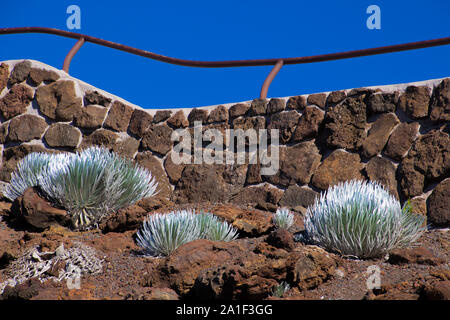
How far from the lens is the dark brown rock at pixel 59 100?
6039mm

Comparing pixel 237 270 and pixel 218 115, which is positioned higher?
pixel 218 115

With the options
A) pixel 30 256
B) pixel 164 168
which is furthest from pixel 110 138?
pixel 30 256

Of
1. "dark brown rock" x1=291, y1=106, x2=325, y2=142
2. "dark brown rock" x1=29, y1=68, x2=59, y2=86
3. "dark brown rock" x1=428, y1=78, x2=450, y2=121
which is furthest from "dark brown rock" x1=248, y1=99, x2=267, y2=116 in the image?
"dark brown rock" x1=29, y1=68, x2=59, y2=86

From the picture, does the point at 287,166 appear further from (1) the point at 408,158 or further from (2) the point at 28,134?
→ (2) the point at 28,134

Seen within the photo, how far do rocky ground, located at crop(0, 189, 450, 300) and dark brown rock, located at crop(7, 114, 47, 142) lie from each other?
2.60 meters

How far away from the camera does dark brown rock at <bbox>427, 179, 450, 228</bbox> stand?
3.92 m

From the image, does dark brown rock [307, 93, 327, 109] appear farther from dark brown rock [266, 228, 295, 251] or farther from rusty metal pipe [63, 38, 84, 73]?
rusty metal pipe [63, 38, 84, 73]

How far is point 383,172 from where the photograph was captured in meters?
4.33

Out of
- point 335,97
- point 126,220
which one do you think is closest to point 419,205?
point 335,97

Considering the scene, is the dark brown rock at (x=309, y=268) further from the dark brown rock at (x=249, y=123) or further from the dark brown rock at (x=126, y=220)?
the dark brown rock at (x=249, y=123)

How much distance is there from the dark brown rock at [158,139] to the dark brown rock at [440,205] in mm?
2830

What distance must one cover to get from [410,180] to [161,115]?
2890 mm

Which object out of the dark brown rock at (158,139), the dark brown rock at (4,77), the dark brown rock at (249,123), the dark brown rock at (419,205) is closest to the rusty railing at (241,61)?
the dark brown rock at (249,123)

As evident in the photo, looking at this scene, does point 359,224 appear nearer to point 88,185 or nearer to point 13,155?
point 88,185
